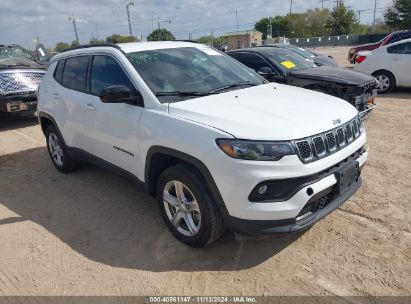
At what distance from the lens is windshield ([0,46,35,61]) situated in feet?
35.6

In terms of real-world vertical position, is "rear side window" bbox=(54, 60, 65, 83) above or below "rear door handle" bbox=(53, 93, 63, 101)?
above

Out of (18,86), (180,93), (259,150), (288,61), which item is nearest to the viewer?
(259,150)

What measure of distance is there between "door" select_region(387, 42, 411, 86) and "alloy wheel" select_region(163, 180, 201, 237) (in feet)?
27.9

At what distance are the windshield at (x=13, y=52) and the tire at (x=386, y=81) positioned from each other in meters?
10.2

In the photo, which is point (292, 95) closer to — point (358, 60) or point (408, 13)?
point (358, 60)

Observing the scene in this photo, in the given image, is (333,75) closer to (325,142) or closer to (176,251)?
(325,142)

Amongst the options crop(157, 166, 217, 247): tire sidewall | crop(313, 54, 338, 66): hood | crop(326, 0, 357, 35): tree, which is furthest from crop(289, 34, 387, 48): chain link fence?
crop(157, 166, 217, 247): tire sidewall

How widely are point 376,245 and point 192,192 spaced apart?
5.62 feet

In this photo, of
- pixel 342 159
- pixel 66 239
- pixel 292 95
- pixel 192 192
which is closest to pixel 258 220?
pixel 192 192

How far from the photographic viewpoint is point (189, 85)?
372 centimetres

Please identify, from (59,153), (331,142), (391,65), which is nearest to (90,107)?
(59,153)

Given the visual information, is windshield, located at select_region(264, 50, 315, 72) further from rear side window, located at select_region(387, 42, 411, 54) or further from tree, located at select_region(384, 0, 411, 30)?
tree, located at select_region(384, 0, 411, 30)

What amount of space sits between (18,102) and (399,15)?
53077 mm

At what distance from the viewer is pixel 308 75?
694cm
